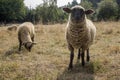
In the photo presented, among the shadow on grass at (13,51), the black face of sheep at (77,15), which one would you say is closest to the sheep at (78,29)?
the black face of sheep at (77,15)

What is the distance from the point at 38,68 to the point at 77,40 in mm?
1423

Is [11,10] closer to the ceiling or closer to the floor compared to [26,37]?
closer to the ceiling

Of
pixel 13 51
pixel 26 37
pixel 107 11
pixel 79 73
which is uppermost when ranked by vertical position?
pixel 107 11

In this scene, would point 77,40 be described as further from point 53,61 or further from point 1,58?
point 1,58

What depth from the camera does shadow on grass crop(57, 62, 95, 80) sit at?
23.6 feet

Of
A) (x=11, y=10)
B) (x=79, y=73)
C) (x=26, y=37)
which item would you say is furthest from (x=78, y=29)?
(x=11, y=10)

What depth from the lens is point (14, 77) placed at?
7199mm

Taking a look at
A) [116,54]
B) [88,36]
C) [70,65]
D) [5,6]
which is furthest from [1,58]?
[5,6]

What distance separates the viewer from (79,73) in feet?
24.8

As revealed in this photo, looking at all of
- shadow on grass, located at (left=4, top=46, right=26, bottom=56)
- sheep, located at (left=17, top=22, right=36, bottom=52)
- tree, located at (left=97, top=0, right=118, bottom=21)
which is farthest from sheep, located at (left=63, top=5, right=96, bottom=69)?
tree, located at (left=97, top=0, right=118, bottom=21)

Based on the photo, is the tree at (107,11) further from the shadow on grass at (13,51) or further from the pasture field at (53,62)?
the shadow on grass at (13,51)

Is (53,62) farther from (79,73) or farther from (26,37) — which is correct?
(26,37)

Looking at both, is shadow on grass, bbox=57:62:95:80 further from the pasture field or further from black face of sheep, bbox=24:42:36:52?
black face of sheep, bbox=24:42:36:52

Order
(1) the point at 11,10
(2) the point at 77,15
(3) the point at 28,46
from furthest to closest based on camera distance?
(1) the point at 11,10 → (3) the point at 28,46 → (2) the point at 77,15
